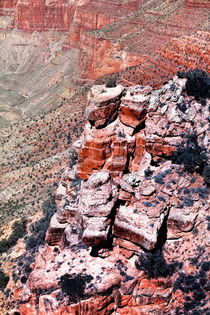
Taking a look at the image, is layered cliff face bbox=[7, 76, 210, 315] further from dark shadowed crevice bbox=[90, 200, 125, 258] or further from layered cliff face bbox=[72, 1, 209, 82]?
layered cliff face bbox=[72, 1, 209, 82]

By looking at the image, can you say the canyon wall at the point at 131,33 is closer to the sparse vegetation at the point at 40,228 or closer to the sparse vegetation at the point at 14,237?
the sparse vegetation at the point at 40,228

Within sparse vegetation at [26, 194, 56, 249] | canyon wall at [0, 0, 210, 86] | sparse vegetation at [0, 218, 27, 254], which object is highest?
canyon wall at [0, 0, 210, 86]

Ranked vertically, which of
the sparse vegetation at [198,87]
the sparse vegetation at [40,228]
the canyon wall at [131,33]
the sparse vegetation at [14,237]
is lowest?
the sparse vegetation at [14,237]

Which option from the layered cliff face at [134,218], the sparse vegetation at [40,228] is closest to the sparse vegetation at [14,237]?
→ the sparse vegetation at [40,228]

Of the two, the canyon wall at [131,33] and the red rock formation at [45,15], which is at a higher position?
the canyon wall at [131,33]

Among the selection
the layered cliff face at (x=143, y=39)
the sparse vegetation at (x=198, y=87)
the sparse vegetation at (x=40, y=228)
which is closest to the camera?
the sparse vegetation at (x=198, y=87)

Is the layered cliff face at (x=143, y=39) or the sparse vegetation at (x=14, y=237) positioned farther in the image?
the layered cliff face at (x=143, y=39)

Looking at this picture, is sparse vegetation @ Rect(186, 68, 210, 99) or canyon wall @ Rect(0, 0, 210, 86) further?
canyon wall @ Rect(0, 0, 210, 86)

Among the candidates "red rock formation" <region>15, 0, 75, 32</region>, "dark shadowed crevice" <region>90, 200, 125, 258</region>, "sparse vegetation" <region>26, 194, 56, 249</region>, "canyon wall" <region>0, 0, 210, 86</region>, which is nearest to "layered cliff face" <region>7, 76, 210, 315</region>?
"dark shadowed crevice" <region>90, 200, 125, 258</region>
